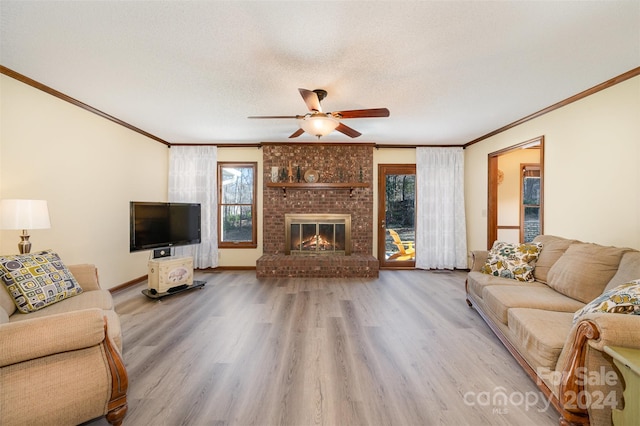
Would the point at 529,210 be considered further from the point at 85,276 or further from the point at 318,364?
the point at 85,276

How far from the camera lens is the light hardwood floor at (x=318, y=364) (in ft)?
5.32

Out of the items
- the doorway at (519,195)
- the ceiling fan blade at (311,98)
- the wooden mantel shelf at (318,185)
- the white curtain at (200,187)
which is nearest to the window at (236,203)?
the white curtain at (200,187)

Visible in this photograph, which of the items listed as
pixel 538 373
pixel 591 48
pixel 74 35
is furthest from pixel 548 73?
pixel 74 35

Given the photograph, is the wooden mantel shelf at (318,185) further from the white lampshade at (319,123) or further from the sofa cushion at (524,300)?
the sofa cushion at (524,300)

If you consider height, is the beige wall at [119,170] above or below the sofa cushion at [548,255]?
above

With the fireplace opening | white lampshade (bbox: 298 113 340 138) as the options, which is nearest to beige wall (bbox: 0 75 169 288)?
the fireplace opening

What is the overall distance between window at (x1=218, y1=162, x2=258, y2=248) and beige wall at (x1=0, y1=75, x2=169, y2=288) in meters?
1.35

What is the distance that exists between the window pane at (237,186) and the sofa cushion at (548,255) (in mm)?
4677

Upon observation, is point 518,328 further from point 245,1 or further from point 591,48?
point 245,1

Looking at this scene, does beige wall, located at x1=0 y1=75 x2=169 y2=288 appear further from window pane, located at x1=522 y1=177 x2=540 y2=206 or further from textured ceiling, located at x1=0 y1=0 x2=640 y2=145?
window pane, located at x1=522 y1=177 x2=540 y2=206

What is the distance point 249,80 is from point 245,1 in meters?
1.03

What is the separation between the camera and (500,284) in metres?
2.73

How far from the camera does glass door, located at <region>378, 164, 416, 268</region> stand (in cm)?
541

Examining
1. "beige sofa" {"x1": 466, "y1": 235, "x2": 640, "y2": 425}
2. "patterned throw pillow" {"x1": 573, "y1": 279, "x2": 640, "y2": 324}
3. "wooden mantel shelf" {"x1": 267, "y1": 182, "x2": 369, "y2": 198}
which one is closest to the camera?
"beige sofa" {"x1": 466, "y1": 235, "x2": 640, "y2": 425}
